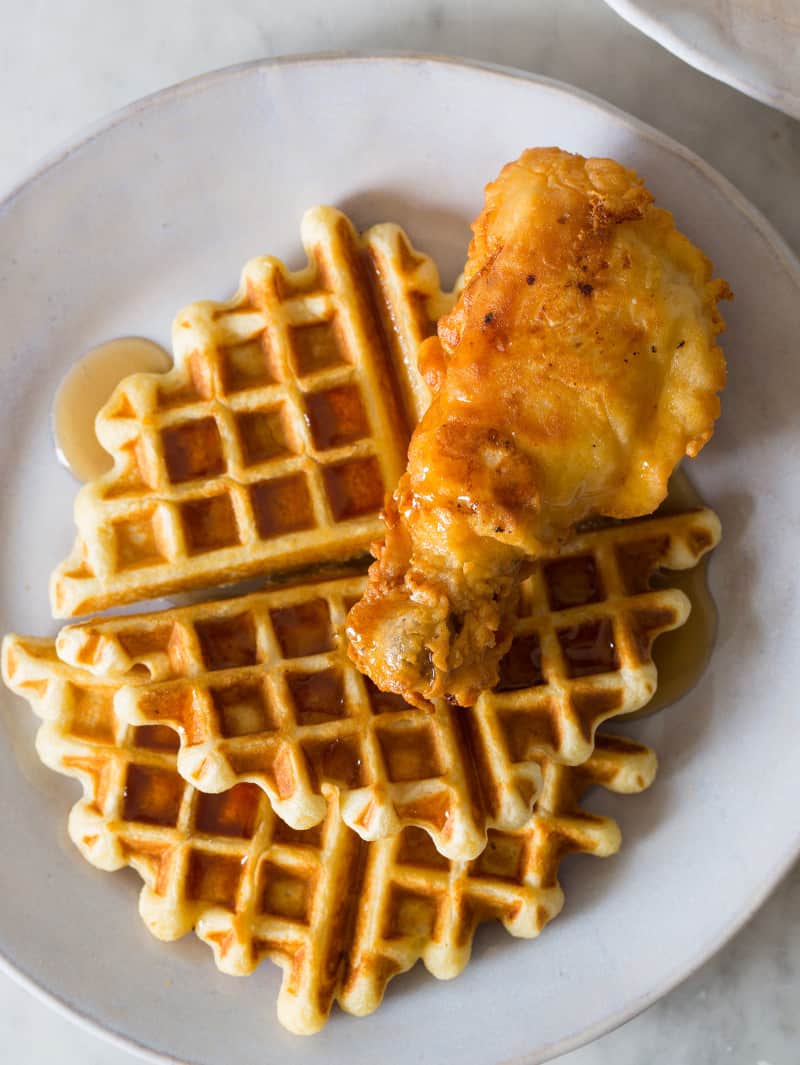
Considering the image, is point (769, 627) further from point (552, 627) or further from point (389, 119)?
point (389, 119)

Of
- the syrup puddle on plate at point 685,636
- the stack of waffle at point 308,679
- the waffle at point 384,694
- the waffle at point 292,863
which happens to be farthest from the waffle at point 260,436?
the syrup puddle on plate at point 685,636

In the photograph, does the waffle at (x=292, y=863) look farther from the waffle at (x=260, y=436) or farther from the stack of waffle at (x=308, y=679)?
the waffle at (x=260, y=436)

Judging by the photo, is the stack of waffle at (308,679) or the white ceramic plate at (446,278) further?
the white ceramic plate at (446,278)

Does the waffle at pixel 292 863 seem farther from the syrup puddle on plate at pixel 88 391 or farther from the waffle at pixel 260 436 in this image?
the syrup puddle on plate at pixel 88 391

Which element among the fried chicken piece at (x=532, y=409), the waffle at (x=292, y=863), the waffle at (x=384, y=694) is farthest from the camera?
the waffle at (x=292, y=863)

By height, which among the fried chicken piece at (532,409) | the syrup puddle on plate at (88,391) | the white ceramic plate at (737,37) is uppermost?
the white ceramic plate at (737,37)

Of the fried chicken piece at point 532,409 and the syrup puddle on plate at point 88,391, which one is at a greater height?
the syrup puddle on plate at point 88,391

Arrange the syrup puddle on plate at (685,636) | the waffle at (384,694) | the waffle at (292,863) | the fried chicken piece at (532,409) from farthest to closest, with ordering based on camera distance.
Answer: the syrup puddle on plate at (685,636) → the waffle at (292,863) → the waffle at (384,694) → the fried chicken piece at (532,409)

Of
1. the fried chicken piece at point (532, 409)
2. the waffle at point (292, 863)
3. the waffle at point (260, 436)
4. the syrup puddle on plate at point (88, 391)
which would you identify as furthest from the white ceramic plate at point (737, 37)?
the waffle at point (292, 863)

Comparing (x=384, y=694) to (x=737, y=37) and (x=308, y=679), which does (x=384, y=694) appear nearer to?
(x=308, y=679)
